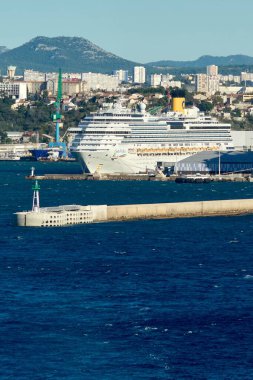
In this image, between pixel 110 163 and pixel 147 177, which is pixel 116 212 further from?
pixel 110 163

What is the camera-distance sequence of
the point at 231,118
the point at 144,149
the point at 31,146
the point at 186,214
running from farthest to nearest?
the point at 231,118
the point at 31,146
the point at 144,149
the point at 186,214

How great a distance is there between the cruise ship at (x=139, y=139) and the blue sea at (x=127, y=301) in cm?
Result: 5301

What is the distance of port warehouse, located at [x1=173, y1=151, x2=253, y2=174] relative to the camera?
363ft

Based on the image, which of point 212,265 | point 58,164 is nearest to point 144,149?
point 58,164

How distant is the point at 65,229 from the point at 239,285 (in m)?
18.6

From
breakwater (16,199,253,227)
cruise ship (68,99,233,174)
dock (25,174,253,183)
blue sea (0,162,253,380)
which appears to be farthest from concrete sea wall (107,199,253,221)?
cruise ship (68,99,233,174)

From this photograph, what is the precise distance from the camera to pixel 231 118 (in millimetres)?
192250

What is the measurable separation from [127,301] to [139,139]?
268 ft

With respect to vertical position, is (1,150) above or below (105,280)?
below

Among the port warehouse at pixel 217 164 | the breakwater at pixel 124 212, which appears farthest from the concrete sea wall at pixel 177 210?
the port warehouse at pixel 217 164

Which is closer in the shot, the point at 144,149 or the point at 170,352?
the point at 170,352

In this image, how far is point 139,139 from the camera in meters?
121

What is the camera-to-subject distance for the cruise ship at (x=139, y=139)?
116500 millimetres

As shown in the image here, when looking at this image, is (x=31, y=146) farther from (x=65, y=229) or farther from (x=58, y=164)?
(x=65, y=229)
